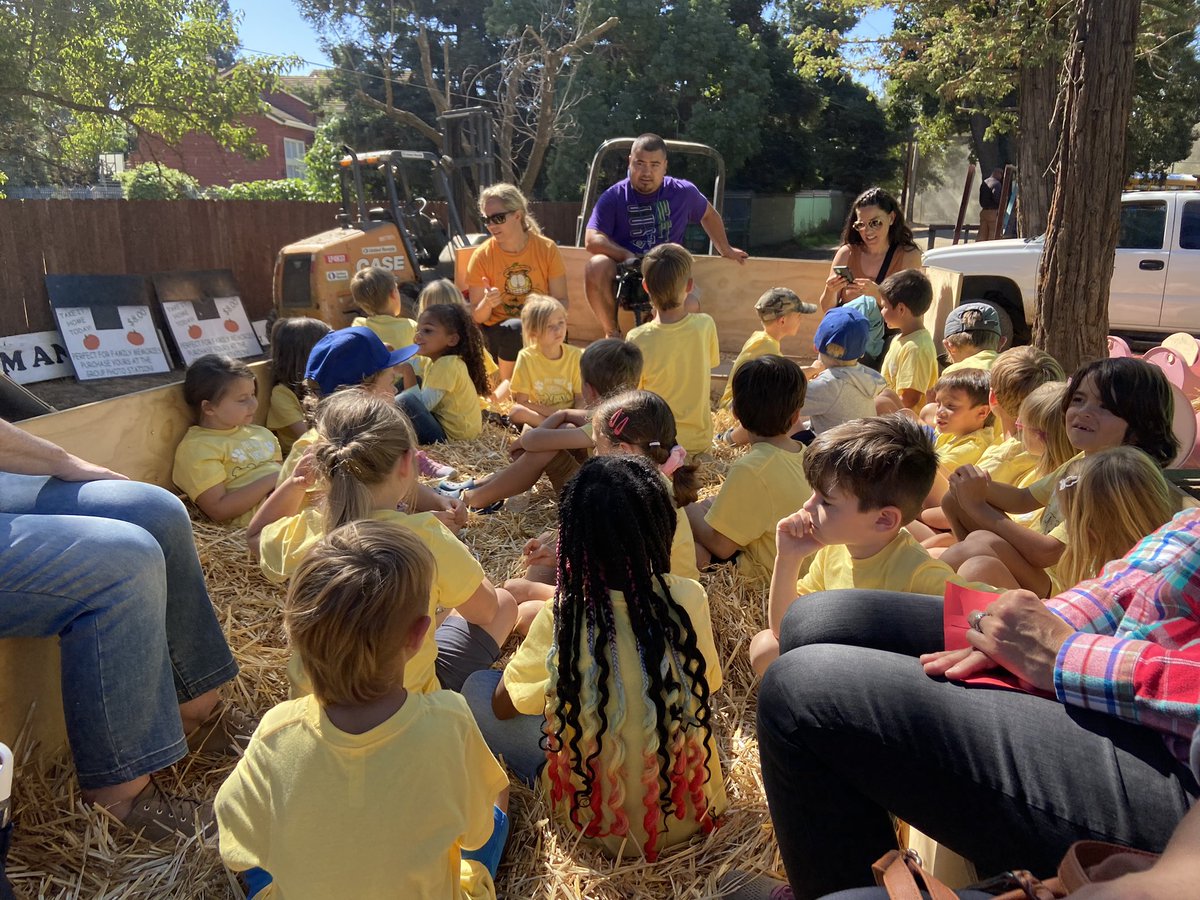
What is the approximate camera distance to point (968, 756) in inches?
55.5

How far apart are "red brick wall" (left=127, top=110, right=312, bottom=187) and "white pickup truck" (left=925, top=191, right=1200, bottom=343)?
31605mm

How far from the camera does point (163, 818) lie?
2.16 meters

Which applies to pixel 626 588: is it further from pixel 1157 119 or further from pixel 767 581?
pixel 1157 119

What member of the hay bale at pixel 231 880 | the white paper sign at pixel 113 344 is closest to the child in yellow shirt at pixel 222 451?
the hay bale at pixel 231 880

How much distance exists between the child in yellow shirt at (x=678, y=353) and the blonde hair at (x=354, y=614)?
10.1 feet

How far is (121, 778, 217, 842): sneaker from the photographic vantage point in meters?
2.14

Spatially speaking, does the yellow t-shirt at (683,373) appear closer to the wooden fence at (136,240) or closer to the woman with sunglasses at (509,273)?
the woman with sunglasses at (509,273)

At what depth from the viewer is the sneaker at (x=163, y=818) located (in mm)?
2139

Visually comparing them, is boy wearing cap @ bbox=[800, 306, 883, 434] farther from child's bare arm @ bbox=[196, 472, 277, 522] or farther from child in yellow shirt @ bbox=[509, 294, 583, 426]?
child's bare arm @ bbox=[196, 472, 277, 522]

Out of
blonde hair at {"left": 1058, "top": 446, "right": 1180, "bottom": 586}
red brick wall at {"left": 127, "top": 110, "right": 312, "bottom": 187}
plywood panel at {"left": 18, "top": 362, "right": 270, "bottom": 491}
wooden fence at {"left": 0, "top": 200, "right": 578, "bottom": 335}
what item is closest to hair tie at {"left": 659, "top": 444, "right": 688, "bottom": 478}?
blonde hair at {"left": 1058, "top": 446, "right": 1180, "bottom": 586}

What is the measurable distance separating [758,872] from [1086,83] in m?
4.05

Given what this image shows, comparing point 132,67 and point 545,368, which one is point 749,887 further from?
point 132,67

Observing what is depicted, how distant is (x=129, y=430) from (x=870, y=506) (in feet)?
9.45

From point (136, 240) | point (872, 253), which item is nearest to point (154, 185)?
point (136, 240)
